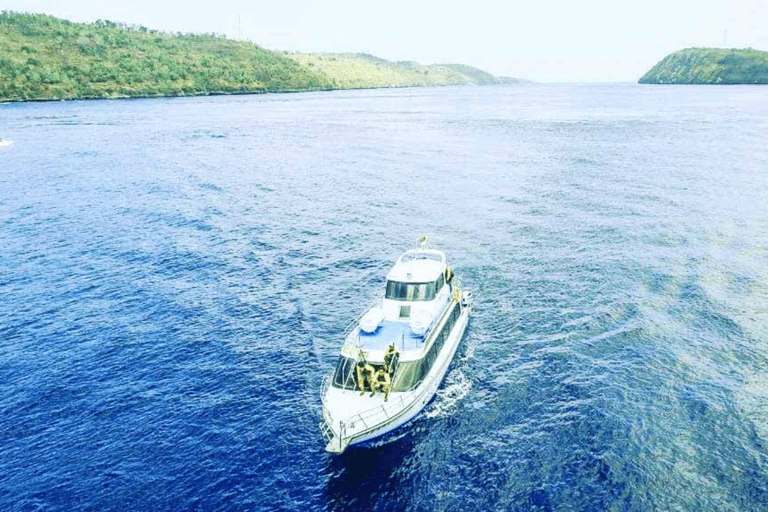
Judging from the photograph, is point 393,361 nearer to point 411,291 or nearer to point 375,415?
point 375,415

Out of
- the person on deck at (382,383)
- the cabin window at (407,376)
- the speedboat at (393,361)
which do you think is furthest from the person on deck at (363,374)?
the cabin window at (407,376)

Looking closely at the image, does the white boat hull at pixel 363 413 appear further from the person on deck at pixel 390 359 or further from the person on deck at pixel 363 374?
the person on deck at pixel 390 359

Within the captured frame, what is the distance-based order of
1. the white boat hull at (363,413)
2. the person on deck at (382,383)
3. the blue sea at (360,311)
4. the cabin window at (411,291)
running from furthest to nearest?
the cabin window at (411,291), the person on deck at (382,383), the white boat hull at (363,413), the blue sea at (360,311)

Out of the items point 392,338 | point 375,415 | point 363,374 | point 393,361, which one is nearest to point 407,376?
point 393,361

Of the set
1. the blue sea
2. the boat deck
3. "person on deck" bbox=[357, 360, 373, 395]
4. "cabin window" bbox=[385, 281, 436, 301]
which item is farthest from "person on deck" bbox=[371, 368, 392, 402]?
"cabin window" bbox=[385, 281, 436, 301]

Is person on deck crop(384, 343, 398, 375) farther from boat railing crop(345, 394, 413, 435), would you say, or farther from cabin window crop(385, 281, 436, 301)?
cabin window crop(385, 281, 436, 301)

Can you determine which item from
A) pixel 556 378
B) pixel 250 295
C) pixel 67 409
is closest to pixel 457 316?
pixel 556 378

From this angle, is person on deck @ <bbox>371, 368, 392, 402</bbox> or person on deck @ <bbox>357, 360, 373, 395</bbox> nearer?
person on deck @ <bbox>371, 368, 392, 402</bbox>
